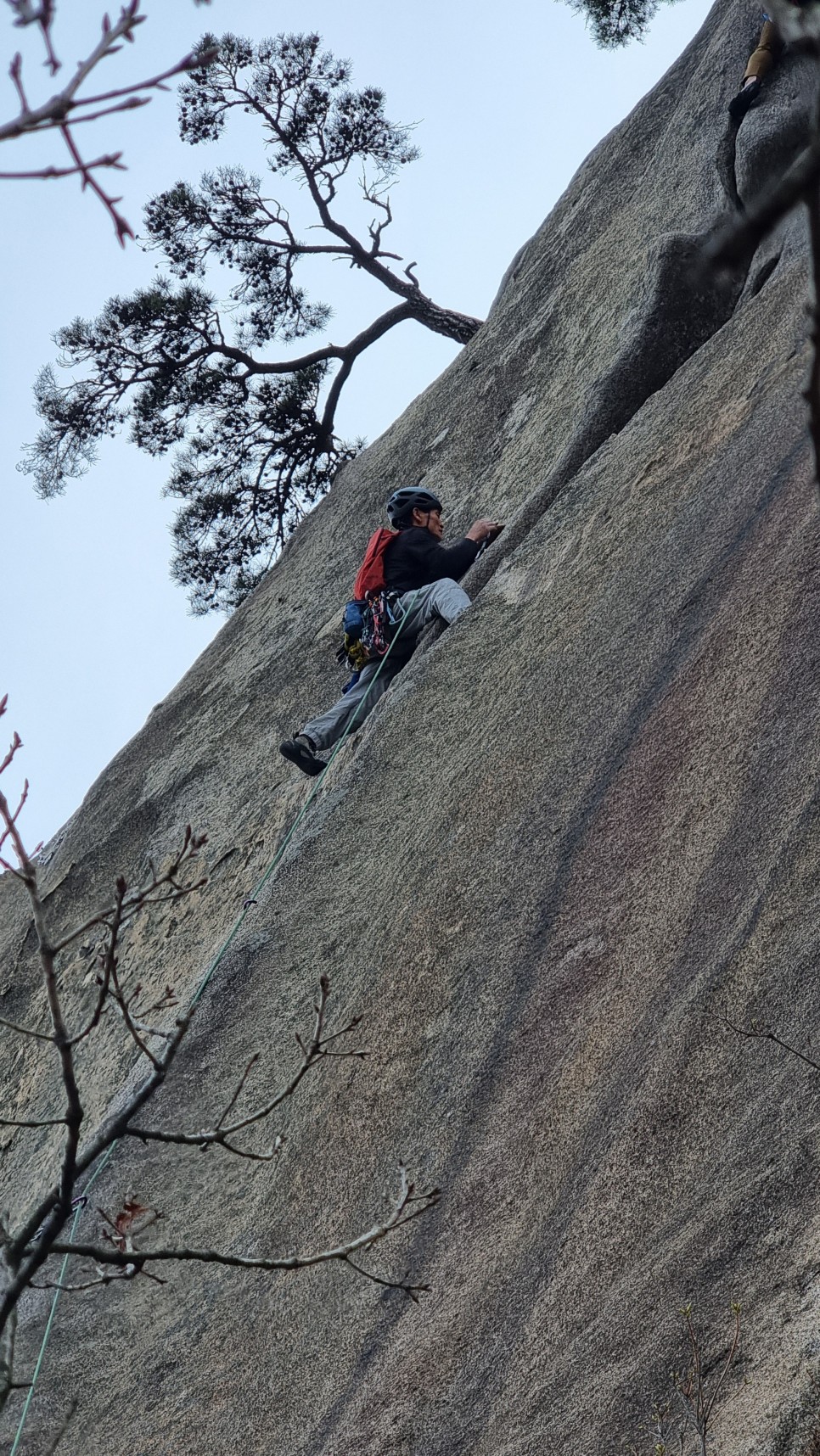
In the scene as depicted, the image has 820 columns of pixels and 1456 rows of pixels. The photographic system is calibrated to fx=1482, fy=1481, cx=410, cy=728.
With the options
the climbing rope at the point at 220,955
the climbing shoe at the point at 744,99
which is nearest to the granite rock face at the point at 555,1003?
the climbing rope at the point at 220,955

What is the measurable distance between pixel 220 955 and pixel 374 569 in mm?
2856

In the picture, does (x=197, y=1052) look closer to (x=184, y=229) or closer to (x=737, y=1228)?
(x=737, y=1228)

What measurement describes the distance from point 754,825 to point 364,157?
40.9ft

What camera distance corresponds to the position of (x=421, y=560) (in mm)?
8148

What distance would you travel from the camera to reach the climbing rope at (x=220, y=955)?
470cm

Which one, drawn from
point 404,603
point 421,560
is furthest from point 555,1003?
point 421,560

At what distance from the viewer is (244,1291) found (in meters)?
4.66

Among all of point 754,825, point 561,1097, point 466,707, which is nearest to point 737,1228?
point 561,1097

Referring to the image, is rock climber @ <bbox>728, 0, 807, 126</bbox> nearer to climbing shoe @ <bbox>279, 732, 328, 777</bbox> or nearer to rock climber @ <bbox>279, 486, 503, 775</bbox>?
rock climber @ <bbox>279, 486, 503, 775</bbox>

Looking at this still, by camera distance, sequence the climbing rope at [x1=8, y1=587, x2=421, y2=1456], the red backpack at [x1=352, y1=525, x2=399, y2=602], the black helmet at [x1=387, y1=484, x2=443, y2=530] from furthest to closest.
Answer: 1. the black helmet at [x1=387, y1=484, x2=443, y2=530]
2. the red backpack at [x1=352, y1=525, x2=399, y2=602]
3. the climbing rope at [x1=8, y1=587, x2=421, y2=1456]

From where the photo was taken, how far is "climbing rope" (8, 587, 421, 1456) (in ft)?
15.4

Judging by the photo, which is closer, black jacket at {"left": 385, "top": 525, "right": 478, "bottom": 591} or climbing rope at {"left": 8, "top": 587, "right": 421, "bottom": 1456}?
climbing rope at {"left": 8, "top": 587, "right": 421, "bottom": 1456}

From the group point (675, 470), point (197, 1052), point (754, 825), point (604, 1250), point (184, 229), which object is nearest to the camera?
point (604, 1250)

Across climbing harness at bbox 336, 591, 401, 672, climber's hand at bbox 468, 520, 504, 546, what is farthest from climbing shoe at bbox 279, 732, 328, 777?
climber's hand at bbox 468, 520, 504, 546
